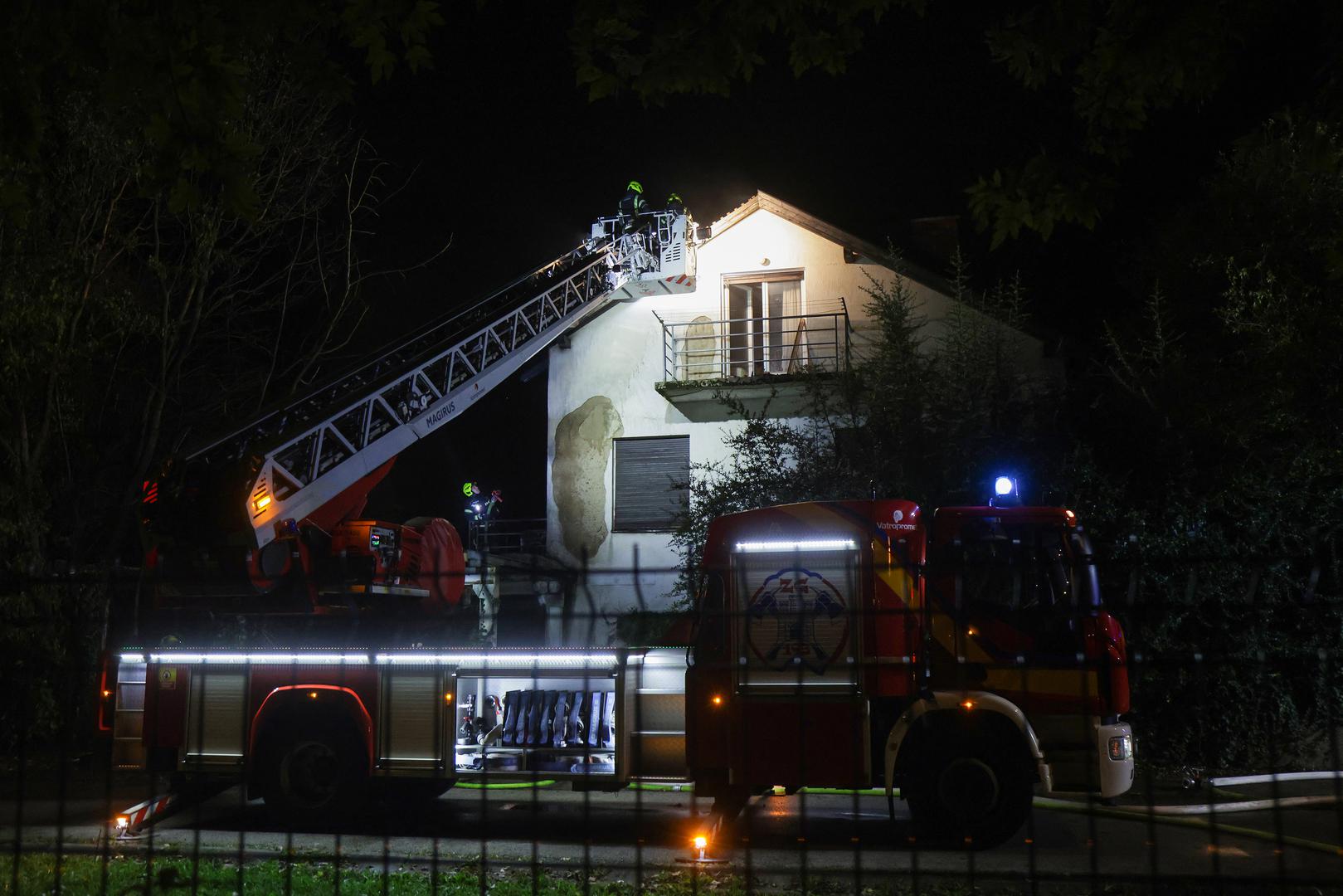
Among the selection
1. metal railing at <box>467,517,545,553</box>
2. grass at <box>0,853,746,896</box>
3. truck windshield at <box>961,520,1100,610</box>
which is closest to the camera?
grass at <box>0,853,746,896</box>

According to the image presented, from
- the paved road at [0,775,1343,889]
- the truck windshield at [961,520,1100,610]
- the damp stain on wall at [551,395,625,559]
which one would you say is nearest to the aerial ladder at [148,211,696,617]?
the damp stain on wall at [551,395,625,559]

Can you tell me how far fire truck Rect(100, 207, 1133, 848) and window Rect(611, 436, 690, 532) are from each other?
28.2 feet

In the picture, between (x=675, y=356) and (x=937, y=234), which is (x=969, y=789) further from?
(x=937, y=234)

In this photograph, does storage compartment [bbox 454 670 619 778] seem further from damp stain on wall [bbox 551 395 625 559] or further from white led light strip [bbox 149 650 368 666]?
damp stain on wall [bbox 551 395 625 559]

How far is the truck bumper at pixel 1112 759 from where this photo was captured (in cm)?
764

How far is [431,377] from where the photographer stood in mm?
15578

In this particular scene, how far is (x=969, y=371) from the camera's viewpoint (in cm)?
1348

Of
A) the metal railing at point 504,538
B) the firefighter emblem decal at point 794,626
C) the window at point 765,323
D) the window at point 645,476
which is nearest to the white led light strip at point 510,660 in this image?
the firefighter emblem decal at point 794,626

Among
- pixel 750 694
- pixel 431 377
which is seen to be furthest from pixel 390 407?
pixel 750 694

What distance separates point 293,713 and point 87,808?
298 centimetres

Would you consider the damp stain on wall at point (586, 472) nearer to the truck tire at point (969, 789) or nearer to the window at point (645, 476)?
the window at point (645, 476)

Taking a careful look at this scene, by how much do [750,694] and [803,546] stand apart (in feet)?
3.85

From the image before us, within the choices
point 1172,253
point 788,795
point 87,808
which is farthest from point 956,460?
point 87,808

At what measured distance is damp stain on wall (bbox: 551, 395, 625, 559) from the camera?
18578 millimetres
